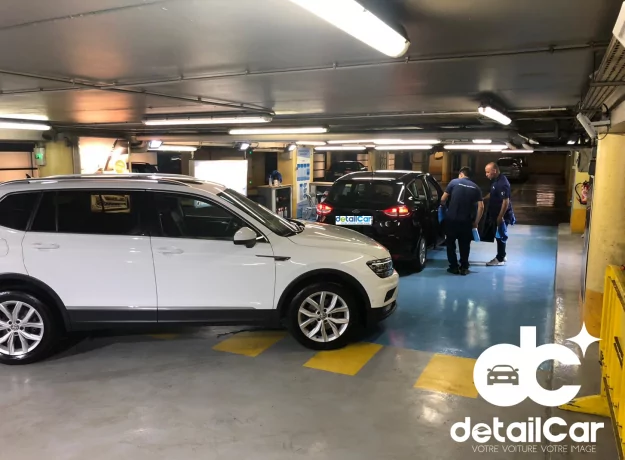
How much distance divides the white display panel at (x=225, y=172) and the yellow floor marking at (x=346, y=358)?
8.97 metres

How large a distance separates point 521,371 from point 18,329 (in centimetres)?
476

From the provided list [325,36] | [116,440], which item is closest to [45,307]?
[116,440]

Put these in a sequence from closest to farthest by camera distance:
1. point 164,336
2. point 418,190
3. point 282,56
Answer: point 282,56 < point 164,336 < point 418,190

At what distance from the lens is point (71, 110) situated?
7.62 metres

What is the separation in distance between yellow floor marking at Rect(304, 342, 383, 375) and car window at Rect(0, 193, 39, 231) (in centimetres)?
315

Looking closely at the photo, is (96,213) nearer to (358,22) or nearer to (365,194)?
(358,22)

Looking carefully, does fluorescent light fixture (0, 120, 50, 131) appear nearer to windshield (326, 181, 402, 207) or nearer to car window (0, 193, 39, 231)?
car window (0, 193, 39, 231)

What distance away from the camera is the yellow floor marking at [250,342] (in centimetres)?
495

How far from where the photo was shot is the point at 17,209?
482cm

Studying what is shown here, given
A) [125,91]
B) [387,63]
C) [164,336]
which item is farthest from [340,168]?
[387,63]

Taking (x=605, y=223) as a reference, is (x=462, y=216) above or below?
below

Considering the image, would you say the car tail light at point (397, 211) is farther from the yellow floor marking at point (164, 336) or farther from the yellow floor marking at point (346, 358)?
the yellow floor marking at point (164, 336)

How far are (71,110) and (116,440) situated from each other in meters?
5.94

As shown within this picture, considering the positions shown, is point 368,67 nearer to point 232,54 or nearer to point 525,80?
point 232,54
